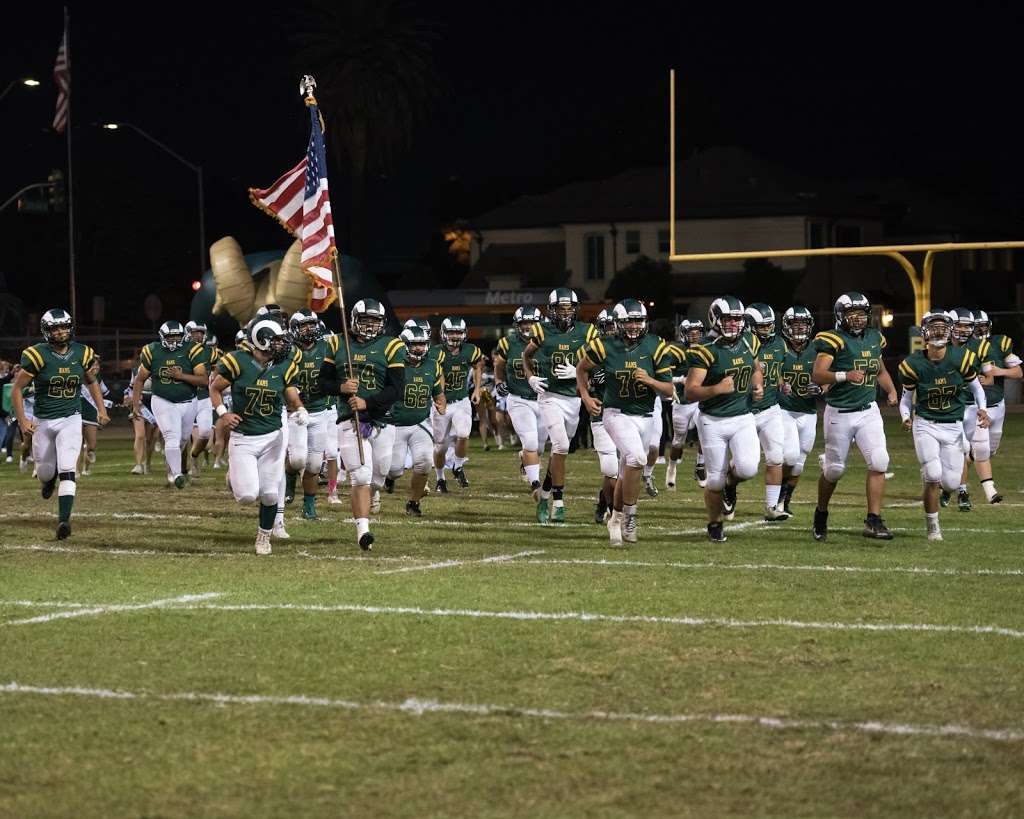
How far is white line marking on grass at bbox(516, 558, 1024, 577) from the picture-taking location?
12.3m

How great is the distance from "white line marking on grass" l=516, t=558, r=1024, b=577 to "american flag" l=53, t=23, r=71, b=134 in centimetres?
3049

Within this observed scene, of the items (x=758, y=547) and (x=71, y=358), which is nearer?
(x=758, y=547)

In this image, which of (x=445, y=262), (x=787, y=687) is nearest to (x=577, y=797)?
(x=787, y=687)

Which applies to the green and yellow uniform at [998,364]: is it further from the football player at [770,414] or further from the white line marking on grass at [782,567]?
the white line marking on grass at [782,567]

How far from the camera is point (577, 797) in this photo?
6.40 m

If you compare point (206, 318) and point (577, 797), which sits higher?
point (206, 318)

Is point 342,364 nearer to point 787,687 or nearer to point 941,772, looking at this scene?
point 787,687

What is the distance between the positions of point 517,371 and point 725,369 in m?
4.36

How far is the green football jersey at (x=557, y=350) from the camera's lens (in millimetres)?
16984

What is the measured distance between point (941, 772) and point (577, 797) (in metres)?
1.42

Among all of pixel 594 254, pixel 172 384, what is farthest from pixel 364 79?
pixel 172 384

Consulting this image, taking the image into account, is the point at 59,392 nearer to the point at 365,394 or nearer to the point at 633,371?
the point at 365,394

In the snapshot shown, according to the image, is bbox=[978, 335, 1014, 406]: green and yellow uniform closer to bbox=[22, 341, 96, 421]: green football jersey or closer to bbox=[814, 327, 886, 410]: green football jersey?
bbox=[814, 327, 886, 410]: green football jersey

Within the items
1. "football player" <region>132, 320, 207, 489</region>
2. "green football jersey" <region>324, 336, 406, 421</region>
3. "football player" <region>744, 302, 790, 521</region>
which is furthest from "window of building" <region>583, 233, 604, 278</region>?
"green football jersey" <region>324, 336, 406, 421</region>
